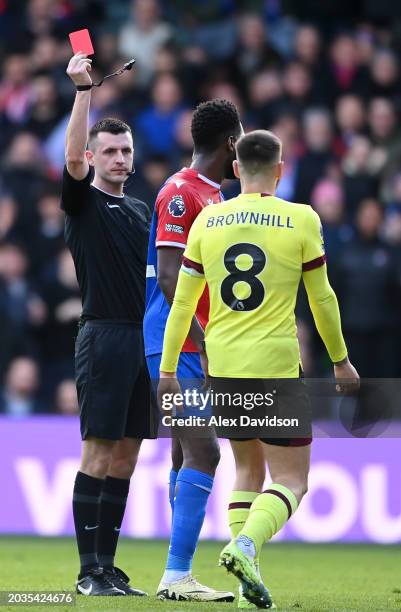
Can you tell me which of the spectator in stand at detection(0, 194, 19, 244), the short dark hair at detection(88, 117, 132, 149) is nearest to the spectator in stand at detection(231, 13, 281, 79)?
→ the spectator in stand at detection(0, 194, 19, 244)

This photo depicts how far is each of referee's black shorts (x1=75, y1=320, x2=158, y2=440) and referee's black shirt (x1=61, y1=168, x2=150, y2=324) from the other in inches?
3.1

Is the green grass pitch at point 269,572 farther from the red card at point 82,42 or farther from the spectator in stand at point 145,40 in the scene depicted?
the spectator in stand at point 145,40

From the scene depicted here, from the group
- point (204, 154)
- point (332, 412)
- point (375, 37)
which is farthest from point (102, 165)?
point (375, 37)

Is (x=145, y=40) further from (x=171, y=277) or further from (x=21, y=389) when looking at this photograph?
(x=171, y=277)

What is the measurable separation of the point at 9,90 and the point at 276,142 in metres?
8.87

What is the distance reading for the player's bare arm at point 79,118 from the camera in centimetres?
650

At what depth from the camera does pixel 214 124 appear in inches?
269

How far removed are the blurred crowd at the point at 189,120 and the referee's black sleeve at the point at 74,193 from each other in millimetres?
4830

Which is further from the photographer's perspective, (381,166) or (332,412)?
(381,166)

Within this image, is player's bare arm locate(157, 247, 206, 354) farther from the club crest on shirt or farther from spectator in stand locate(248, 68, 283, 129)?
spectator in stand locate(248, 68, 283, 129)

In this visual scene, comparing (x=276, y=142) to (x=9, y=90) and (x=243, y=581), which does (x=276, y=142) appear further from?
(x=9, y=90)

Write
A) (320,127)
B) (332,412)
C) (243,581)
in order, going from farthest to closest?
1. (320,127)
2. (332,412)
3. (243,581)

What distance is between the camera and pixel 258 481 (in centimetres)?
633

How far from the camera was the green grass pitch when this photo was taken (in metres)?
6.33
